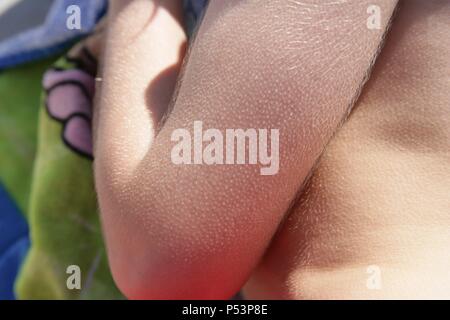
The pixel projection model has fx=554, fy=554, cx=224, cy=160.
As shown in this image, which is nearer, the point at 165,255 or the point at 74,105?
the point at 165,255

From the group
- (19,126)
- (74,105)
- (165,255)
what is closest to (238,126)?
(165,255)

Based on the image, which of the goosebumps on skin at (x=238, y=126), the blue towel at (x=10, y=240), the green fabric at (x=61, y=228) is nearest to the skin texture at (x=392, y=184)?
the goosebumps on skin at (x=238, y=126)

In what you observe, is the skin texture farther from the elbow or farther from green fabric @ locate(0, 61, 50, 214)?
green fabric @ locate(0, 61, 50, 214)

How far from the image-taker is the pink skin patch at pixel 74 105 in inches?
22.7

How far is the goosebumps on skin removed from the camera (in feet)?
1.21

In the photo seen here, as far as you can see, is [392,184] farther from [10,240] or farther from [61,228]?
[10,240]

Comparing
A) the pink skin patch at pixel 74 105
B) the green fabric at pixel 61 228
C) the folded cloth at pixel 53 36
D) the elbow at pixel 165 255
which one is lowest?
the elbow at pixel 165 255

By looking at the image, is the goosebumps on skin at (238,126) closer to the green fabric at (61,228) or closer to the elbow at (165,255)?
the elbow at (165,255)

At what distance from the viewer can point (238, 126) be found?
371 millimetres

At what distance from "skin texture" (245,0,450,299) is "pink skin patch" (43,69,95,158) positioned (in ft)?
0.89

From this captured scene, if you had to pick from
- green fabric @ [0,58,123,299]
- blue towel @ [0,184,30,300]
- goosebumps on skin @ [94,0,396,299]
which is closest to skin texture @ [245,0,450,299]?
goosebumps on skin @ [94,0,396,299]

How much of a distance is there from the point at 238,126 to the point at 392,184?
0.39ft

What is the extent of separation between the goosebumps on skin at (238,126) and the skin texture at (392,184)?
2cm

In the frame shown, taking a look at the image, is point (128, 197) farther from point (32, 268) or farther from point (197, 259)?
point (32, 268)
